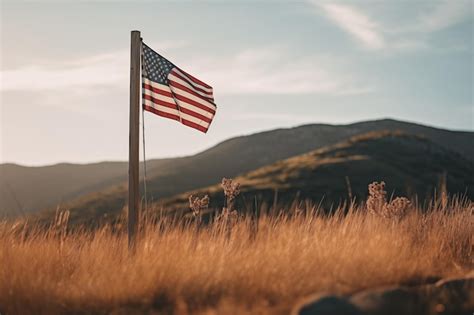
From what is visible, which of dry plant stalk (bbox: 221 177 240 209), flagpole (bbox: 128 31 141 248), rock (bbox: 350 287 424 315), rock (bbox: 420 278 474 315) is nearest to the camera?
rock (bbox: 350 287 424 315)

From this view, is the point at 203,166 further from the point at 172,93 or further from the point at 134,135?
the point at 134,135

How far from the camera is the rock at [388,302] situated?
423 centimetres

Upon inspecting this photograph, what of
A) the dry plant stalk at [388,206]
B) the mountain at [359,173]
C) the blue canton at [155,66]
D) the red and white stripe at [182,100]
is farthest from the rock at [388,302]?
the mountain at [359,173]

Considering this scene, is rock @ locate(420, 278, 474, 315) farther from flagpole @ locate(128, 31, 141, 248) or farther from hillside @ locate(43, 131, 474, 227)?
hillside @ locate(43, 131, 474, 227)

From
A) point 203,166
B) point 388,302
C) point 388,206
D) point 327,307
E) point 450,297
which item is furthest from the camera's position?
point 203,166

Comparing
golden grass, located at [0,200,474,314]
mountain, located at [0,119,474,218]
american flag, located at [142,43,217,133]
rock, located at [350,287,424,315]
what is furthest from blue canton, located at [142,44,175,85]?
mountain, located at [0,119,474,218]

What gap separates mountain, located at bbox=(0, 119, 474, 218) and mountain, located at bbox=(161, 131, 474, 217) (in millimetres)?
27927

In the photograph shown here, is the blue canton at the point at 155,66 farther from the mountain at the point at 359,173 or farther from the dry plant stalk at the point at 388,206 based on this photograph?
the mountain at the point at 359,173

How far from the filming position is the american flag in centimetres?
782

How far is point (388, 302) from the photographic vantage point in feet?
14.4

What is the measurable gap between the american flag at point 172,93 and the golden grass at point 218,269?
172 centimetres

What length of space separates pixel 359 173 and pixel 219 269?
150ft

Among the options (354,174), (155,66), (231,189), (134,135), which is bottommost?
(354,174)

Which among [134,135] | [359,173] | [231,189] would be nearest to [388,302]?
[231,189]
